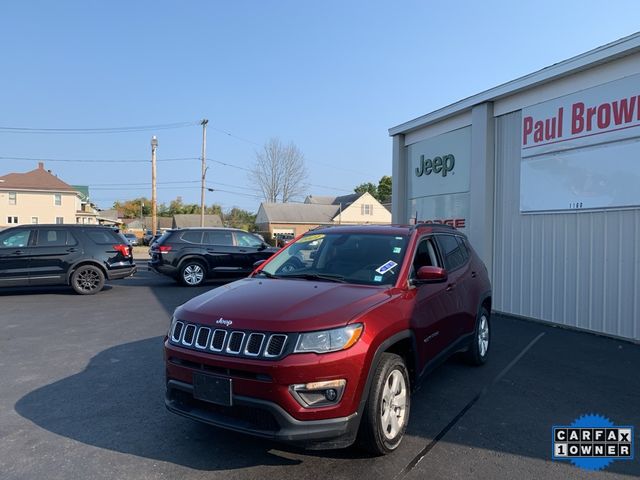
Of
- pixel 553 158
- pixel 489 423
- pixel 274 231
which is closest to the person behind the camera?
pixel 489 423

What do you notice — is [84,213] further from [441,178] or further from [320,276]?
[320,276]

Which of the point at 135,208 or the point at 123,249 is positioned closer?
the point at 123,249

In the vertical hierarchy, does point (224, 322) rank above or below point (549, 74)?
below

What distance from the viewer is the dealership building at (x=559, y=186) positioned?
7449mm

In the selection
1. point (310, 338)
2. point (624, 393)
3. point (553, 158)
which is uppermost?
point (553, 158)

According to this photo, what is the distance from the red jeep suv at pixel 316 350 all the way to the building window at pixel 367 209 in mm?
66994

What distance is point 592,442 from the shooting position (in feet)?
12.8

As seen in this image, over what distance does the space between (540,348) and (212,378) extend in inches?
215

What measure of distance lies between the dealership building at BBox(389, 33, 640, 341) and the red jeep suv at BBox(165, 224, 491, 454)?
4.83 m

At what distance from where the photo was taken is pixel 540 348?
22.6 ft

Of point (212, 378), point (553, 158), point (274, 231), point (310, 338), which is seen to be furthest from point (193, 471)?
point (274, 231)

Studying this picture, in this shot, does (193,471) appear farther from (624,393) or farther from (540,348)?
(540,348)

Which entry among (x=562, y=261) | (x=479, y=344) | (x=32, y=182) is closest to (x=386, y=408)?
(x=479, y=344)

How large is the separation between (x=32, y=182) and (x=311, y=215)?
34.2 meters
